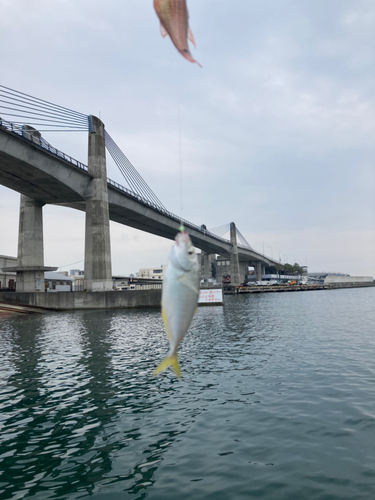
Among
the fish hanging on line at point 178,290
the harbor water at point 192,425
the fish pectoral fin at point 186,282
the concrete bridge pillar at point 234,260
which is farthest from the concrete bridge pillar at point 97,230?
the concrete bridge pillar at point 234,260

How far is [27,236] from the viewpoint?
5441cm

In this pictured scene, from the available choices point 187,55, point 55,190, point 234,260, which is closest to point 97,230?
point 55,190

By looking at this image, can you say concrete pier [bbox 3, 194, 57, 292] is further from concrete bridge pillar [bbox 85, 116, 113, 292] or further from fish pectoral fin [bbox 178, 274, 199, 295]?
fish pectoral fin [bbox 178, 274, 199, 295]

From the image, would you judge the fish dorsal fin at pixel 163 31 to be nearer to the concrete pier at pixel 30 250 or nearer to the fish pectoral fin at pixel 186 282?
the fish pectoral fin at pixel 186 282

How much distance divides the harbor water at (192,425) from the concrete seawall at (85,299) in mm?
32477

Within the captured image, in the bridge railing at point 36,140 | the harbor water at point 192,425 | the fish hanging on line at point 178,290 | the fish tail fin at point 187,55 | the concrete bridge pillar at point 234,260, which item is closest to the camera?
the fish tail fin at point 187,55

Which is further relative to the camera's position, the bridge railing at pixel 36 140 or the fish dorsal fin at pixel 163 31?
the bridge railing at pixel 36 140

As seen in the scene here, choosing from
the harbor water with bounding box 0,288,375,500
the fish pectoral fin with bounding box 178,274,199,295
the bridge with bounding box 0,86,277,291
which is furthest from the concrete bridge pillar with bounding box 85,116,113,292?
the fish pectoral fin with bounding box 178,274,199,295

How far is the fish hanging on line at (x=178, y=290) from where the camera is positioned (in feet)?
6.63

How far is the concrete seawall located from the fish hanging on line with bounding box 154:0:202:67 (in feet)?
170

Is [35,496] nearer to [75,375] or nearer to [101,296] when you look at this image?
[75,375]

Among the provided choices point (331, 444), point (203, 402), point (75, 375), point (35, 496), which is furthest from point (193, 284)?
point (75, 375)

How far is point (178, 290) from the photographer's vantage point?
6.97 feet

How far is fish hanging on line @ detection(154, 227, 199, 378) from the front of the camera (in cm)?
202
